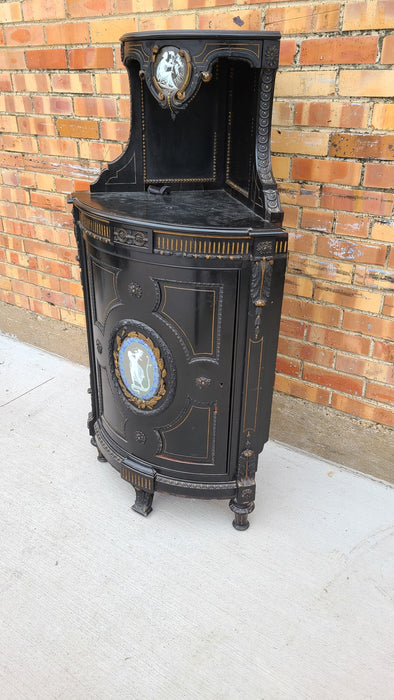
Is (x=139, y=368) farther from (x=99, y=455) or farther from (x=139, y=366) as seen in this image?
(x=99, y=455)

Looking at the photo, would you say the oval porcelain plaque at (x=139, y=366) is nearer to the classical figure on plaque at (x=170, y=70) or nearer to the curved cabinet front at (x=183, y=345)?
the curved cabinet front at (x=183, y=345)

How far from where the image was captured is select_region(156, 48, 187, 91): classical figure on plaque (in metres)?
1.56

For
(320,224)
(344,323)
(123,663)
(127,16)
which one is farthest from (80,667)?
(127,16)

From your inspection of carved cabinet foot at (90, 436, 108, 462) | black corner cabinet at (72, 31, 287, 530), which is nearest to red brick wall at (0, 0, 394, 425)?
black corner cabinet at (72, 31, 287, 530)

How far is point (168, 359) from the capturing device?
1.71m

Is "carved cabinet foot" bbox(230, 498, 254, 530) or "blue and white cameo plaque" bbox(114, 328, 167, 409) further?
"carved cabinet foot" bbox(230, 498, 254, 530)

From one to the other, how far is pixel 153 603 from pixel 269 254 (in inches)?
45.4

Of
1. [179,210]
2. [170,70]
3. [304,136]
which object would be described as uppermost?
[170,70]

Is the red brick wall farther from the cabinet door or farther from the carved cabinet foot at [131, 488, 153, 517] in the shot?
the carved cabinet foot at [131, 488, 153, 517]

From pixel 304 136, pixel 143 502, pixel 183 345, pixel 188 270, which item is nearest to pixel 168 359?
pixel 183 345

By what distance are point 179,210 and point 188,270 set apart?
0.97 ft

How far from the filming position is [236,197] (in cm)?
193

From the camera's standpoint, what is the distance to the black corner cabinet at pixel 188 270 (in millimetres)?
1537

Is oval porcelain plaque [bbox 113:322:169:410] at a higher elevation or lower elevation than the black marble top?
lower
